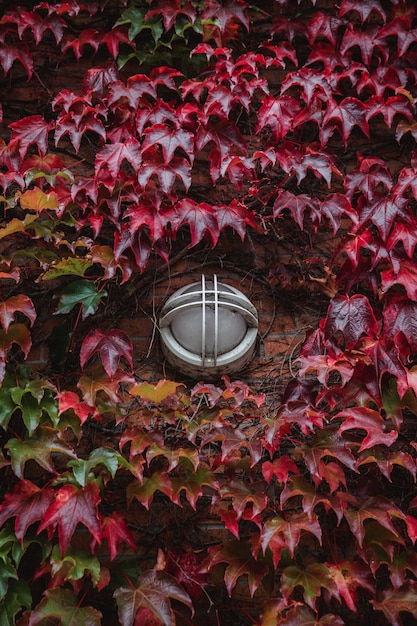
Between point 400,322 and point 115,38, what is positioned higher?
point 115,38

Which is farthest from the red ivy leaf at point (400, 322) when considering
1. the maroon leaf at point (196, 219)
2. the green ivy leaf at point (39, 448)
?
the green ivy leaf at point (39, 448)

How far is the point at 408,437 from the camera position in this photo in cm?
215

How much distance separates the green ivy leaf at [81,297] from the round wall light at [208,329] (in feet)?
0.63

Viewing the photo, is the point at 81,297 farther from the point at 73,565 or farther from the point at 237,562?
the point at 237,562

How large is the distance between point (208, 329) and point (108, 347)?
272 mm

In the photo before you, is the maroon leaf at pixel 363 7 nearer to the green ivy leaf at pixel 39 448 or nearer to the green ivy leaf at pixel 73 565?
the green ivy leaf at pixel 39 448

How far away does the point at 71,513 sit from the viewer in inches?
71.4

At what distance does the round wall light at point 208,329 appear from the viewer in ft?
6.71

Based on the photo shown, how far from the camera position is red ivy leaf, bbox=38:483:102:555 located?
1793 millimetres

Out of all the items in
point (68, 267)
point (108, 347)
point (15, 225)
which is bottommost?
point (108, 347)

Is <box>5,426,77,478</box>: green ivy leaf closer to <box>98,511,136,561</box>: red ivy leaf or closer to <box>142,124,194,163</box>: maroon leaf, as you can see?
<box>98,511,136,561</box>: red ivy leaf

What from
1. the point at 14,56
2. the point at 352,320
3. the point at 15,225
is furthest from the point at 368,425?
the point at 14,56

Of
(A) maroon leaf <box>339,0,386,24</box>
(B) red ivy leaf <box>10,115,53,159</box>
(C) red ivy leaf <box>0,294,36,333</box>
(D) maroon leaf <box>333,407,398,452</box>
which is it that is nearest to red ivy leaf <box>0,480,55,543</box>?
(C) red ivy leaf <box>0,294,36,333</box>

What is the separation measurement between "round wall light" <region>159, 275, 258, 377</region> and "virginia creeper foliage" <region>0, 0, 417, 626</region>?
0.26 ft
